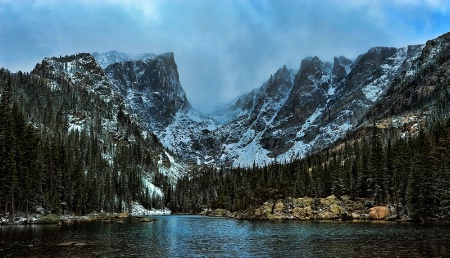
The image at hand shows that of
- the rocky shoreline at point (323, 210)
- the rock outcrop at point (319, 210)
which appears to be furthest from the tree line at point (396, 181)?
the rock outcrop at point (319, 210)

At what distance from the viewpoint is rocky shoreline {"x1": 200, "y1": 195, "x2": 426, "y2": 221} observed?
364 feet

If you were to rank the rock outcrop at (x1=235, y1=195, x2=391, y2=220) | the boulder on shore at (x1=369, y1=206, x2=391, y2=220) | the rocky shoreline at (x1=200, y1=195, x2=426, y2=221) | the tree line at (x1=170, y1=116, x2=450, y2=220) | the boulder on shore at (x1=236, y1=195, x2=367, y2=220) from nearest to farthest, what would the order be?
1. the tree line at (x1=170, y1=116, x2=450, y2=220)
2. the boulder on shore at (x1=369, y1=206, x2=391, y2=220)
3. the rocky shoreline at (x1=200, y1=195, x2=426, y2=221)
4. the rock outcrop at (x1=235, y1=195, x2=391, y2=220)
5. the boulder on shore at (x1=236, y1=195, x2=367, y2=220)

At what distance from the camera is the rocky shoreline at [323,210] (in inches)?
4368

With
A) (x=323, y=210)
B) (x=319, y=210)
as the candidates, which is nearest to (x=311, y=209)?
(x=319, y=210)

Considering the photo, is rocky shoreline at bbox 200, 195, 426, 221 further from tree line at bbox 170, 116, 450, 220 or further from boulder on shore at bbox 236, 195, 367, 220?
tree line at bbox 170, 116, 450, 220

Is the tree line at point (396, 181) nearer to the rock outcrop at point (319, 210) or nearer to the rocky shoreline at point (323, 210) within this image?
the rocky shoreline at point (323, 210)

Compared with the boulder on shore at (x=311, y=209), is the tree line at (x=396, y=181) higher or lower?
higher

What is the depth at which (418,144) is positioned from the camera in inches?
4882

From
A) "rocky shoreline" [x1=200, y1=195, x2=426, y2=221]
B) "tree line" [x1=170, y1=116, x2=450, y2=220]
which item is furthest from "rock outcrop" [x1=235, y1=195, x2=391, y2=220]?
"tree line" [x1=170, y1=116, x2=450, y2=220]

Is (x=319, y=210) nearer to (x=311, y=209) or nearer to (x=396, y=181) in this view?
(x=311, y=209)

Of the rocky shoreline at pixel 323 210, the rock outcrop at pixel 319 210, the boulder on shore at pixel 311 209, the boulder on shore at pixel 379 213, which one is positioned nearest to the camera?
the boulder on shore at pixel 379 213

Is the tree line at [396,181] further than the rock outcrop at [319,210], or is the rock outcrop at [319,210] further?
the rock outcrop at [319,210]

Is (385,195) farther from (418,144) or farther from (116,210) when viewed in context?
(116,210)

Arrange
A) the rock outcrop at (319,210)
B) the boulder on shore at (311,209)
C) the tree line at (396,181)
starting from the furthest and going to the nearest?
the boulder on shore at (311,209) → the rock outcrop at (319,210) → the tree line at (396,181)
